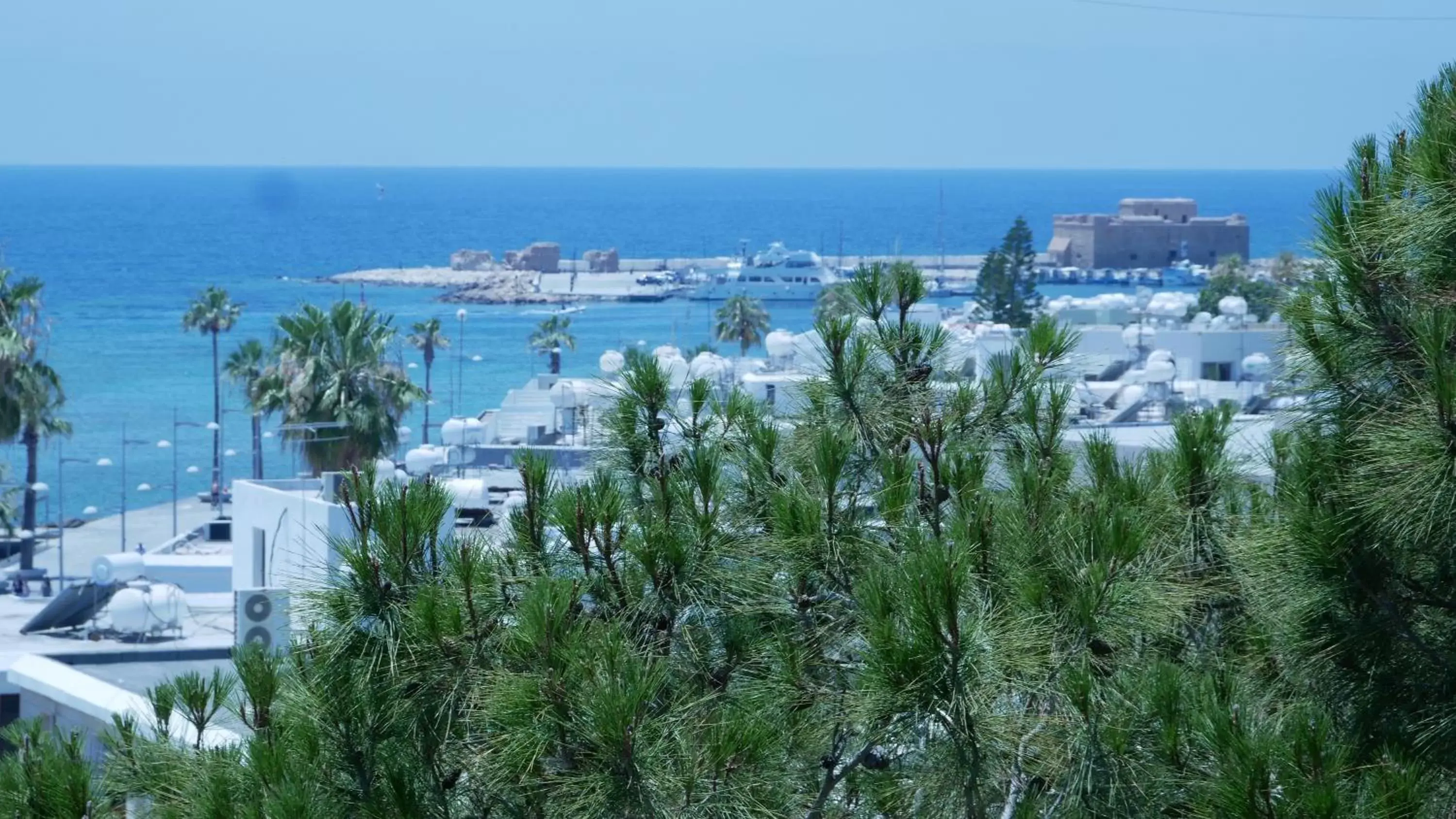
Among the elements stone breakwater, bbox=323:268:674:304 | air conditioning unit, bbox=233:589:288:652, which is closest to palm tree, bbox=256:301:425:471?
air conditioning unit, bbox=233:589:288:652

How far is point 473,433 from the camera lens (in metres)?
33.4

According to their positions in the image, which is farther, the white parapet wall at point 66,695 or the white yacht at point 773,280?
the white yacht at point 773,280

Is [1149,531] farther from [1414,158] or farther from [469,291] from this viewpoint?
[469,291]

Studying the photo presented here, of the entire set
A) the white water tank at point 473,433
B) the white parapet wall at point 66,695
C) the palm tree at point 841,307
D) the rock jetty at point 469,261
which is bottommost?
the white parapet wall at point 66,695

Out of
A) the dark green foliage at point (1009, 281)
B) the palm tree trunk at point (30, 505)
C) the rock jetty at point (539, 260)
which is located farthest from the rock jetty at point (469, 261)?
the palm tree trunk at point (30, 505)

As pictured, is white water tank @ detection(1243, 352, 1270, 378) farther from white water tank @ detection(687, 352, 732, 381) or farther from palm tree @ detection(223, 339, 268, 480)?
palm tree @ detection(223, 339, 268, 480)

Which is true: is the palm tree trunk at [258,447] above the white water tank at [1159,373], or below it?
below

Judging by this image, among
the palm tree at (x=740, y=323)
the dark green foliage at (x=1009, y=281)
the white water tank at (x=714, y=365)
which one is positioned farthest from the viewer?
the dark green foliage at (x=1009, y=281)

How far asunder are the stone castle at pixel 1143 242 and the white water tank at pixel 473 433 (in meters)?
113

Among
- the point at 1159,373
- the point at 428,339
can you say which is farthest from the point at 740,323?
the point at 1159,373

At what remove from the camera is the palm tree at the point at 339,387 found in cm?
2780

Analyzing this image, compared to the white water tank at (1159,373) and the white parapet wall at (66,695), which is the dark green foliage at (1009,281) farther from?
the white parapet wall at (66,695)

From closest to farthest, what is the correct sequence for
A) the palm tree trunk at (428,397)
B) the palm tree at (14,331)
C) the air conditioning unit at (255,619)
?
1. the air conditioning unit at (255,619)
2. the palm tree at (14,331)
3. the palm tree trunk at (428,397)

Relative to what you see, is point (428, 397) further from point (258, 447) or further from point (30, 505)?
point (30, 505)
